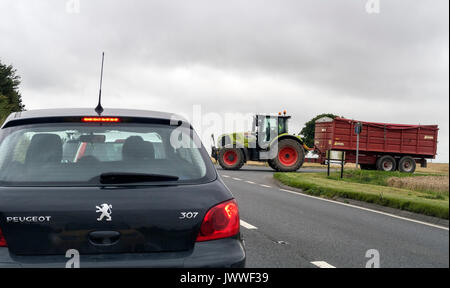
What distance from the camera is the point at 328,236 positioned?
7074mm

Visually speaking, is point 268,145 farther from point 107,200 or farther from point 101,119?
point 107,200

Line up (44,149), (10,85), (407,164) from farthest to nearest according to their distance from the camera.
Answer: (10,85) < (407,164) < (44,149)

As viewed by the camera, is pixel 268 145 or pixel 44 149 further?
pixel 268 145

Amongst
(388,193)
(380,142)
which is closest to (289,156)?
(380,142)

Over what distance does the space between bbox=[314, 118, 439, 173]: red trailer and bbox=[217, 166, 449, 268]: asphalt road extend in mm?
15671

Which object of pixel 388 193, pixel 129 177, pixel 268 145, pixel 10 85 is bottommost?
pixel 388 193

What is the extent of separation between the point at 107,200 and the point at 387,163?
88.3ft

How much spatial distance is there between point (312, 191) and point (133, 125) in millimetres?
11549

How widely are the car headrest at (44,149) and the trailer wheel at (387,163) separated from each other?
26157mm

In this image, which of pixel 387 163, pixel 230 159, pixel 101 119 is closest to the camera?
pixel 101 119

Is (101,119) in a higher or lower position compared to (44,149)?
higher

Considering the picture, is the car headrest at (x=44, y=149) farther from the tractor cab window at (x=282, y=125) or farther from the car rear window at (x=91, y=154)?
the tractor cab window at (x=282, y=125)

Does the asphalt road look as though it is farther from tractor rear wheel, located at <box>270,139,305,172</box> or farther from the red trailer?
the red trailer
